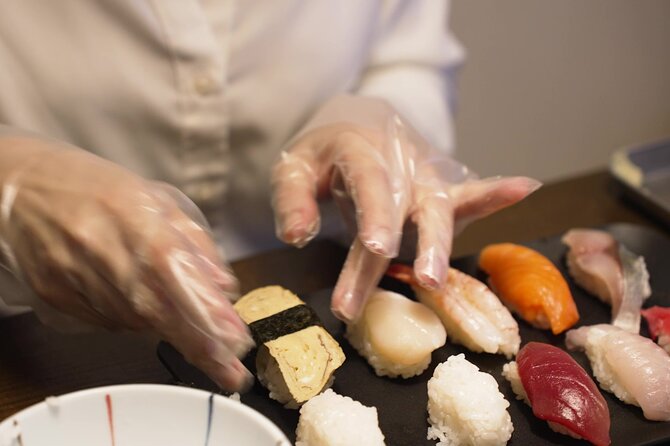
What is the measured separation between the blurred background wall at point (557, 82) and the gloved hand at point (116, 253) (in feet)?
5.04

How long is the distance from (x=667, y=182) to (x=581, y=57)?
92 centimetres

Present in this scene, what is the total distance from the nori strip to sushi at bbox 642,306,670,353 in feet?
1.45

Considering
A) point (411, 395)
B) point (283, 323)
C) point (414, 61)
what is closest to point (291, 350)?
point (283, 323)

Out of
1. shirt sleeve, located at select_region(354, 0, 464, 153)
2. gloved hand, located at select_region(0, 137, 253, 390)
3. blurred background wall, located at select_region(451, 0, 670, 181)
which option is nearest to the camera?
gloved hand, located at select_region(0, 137, 253, 390)

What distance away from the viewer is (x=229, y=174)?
1394mm

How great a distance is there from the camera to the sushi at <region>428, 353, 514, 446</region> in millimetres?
871

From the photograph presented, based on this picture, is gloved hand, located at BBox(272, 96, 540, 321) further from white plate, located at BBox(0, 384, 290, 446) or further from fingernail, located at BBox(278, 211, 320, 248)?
white plate, located at BBox(0, 384, 290, 446)

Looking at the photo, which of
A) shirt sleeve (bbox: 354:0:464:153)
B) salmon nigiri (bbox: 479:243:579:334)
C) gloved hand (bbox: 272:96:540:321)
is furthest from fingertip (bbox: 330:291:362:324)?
shirt sleeve (bbox: 354:0:464:153)

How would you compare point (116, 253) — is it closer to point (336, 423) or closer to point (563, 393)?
point (336, 423)

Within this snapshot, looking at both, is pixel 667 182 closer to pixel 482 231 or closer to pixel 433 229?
pixel 482 231

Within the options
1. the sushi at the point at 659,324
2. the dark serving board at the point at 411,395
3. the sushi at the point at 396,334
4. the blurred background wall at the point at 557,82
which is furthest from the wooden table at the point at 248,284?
the blurred background wall at the point at 557,82

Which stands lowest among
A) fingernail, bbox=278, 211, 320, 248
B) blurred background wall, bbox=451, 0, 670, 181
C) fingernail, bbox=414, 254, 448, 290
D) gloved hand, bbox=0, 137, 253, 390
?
blurred background wall, bbox=451, 0, 670, 181

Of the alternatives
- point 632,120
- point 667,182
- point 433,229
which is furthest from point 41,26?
point 632,120

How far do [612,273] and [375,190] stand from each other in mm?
364
